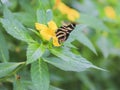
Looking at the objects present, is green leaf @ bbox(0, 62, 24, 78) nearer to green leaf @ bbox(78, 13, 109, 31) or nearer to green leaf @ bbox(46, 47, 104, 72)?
green leaf @ bbox(46, 47, 104, 72)

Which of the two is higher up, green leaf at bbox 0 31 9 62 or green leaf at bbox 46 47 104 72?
green leaf at bbox 46 47 104 72

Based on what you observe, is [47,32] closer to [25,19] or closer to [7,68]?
[7,68]

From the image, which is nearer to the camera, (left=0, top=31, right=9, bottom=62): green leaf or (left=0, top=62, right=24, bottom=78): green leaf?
(left=0, top=62, right=24, bottom=78): green leaf

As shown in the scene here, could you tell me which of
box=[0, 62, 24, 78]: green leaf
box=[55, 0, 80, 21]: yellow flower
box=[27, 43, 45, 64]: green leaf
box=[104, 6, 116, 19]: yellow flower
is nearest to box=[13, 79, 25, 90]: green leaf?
box=[0, 62, 24, 78]: green leaf

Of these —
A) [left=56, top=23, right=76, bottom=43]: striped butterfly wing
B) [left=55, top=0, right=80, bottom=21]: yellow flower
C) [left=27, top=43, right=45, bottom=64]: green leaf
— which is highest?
[left=56, top=23, right=76, bottom=43]: striped butterfly wing

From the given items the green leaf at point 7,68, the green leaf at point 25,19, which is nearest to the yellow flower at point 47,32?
the green leaf at point 7,68

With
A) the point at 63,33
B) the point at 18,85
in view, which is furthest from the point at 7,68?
the point at 63,33
